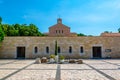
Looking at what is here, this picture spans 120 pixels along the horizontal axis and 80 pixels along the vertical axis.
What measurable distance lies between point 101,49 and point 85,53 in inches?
111

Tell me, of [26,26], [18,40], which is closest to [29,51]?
[18,40]

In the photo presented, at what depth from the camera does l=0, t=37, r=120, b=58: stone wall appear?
3175 centimetres

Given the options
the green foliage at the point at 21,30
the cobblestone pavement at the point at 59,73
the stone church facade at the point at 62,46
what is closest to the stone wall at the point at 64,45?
the stone church facade at the point at 62,46

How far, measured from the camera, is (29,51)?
3172cm

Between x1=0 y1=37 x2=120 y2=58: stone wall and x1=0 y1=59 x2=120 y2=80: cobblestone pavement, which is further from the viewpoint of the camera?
x1=0 y1=37 x2=120 y2=58: stone wall

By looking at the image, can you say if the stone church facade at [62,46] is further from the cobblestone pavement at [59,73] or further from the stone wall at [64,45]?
the cobblestone pavement at [59,73]

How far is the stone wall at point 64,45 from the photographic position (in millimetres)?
31750

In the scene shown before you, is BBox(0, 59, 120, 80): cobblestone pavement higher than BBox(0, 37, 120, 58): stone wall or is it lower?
lower

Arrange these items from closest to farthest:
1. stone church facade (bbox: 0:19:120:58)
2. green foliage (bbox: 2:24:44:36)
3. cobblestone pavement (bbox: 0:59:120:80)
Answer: cobblestone pavement (bbox: 0:59:120:80) → stone church facade (bbox: 0:19:120:58) → green foliage (bbox: 2:24:44:36)

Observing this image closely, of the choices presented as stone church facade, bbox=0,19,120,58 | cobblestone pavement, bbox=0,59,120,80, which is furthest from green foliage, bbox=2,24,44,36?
cobblestone pavement, bbox=0,59,120,80

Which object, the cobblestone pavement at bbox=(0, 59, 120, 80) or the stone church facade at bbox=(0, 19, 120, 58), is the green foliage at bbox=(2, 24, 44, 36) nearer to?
the stone church facade at bbox=(0, 19, 120, 58)

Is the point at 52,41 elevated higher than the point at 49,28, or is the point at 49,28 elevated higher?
the point at 49,28

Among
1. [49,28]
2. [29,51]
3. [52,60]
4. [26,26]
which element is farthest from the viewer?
[49,28]

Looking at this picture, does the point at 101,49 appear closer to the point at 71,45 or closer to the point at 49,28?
the point at 71,45
